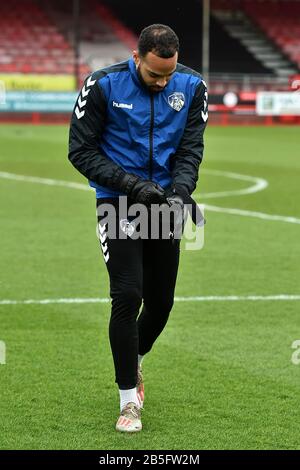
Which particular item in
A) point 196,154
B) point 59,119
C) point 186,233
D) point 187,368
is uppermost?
point 196,154

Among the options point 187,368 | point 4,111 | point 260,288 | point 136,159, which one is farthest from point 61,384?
point 4,111

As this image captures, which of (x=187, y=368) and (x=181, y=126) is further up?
(x=181, y=126)

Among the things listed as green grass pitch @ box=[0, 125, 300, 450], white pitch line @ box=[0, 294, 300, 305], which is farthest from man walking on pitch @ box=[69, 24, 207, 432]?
white pitch line @ box=[0, 294, 300, 305]

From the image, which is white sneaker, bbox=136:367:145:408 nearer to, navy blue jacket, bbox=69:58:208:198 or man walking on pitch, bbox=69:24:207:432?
man walking on pitch, bbox=69:24:207:432

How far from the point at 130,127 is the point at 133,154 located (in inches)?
5.9

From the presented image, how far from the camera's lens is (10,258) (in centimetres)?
1035

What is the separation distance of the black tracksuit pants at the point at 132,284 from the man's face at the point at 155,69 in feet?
2.23

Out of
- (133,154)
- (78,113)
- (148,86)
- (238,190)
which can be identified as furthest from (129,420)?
(238,190)

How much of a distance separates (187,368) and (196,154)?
167cm

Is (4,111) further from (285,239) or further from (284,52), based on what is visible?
(285,239)

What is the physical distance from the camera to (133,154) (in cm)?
536

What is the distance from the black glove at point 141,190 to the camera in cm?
520

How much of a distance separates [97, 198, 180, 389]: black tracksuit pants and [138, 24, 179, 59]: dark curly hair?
0.85 meters

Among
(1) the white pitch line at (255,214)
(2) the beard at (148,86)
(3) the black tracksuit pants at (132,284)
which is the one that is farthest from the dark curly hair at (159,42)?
(1) the white pitch line at (255,214)
